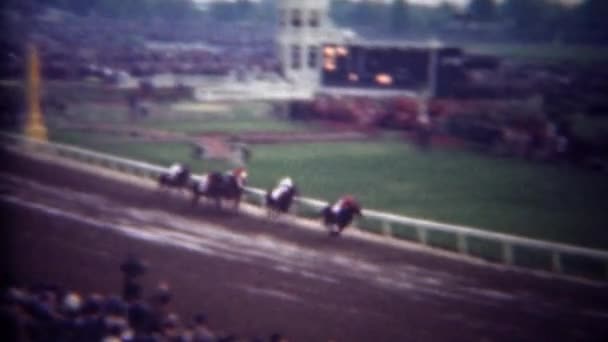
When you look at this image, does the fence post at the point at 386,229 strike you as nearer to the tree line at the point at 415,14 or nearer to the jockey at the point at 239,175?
the jockey at the point at 239,175

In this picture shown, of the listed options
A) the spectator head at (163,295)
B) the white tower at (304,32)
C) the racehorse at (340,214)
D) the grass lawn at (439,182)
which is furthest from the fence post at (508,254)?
the spectator head at (163,295)

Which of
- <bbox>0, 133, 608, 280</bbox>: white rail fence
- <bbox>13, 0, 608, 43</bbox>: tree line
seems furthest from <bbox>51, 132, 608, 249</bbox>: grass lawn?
<bbox>13, 0, 608, 43</bbox>: tree line

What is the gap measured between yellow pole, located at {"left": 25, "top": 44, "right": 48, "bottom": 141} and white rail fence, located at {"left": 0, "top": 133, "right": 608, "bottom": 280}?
130 mm

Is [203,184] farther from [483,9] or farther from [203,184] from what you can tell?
[483,9]

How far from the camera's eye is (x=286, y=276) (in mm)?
6531

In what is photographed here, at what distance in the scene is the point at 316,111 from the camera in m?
9.99

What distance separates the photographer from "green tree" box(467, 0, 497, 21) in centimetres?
704

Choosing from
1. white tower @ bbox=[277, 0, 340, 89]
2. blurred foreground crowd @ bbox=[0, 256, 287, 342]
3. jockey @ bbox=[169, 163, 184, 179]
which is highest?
white tower @ bbox=[277, 0, 340, 89]

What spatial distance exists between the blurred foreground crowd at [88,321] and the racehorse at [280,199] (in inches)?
111

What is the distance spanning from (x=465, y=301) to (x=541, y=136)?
3313mm

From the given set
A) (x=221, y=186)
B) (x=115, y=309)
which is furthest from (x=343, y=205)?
(x=115, y=309)

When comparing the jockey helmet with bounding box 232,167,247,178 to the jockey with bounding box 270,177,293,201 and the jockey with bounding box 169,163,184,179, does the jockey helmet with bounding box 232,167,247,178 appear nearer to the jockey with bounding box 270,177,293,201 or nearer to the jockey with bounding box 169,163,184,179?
the jockey with bounding box 270,177,293,201

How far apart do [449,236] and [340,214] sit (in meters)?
1.23

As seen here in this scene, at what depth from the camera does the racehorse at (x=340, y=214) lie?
7.54 m
